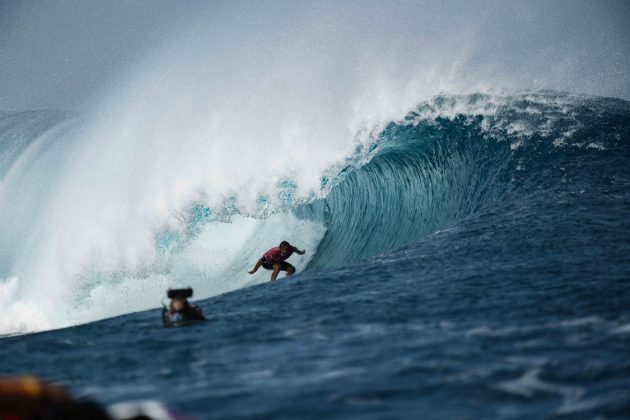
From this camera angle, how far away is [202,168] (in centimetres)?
1534

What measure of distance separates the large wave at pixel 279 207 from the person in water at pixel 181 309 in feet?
23.0

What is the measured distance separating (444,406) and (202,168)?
1279cm

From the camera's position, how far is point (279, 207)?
14.7 metres

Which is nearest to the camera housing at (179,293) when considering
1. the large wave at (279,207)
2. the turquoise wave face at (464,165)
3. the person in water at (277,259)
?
the person in water at (277,259)

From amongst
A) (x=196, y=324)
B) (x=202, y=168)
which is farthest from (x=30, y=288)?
(x=196, y=324)

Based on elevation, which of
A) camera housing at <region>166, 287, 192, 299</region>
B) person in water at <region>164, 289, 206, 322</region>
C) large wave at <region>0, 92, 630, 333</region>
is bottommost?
person in water at <region>164, 289, 206, 322</region>

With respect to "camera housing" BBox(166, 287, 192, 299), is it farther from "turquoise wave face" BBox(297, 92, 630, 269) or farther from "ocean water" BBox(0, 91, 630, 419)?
"turquoise wave face" BBox(297, 92, 630, 269)

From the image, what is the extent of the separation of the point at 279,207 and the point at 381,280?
7770mm

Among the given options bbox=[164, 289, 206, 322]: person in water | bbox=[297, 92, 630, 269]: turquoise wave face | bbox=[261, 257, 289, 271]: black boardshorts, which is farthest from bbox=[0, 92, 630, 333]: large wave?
bbox=[164, 289, 206, 322]: person in water

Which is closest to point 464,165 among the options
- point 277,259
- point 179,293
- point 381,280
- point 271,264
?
→ point 277,259

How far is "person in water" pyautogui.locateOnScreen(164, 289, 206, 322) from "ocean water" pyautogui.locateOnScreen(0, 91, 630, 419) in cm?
16

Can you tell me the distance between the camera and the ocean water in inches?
138

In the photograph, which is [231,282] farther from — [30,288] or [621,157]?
[621,157]

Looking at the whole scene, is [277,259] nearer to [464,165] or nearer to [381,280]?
[464,165]
